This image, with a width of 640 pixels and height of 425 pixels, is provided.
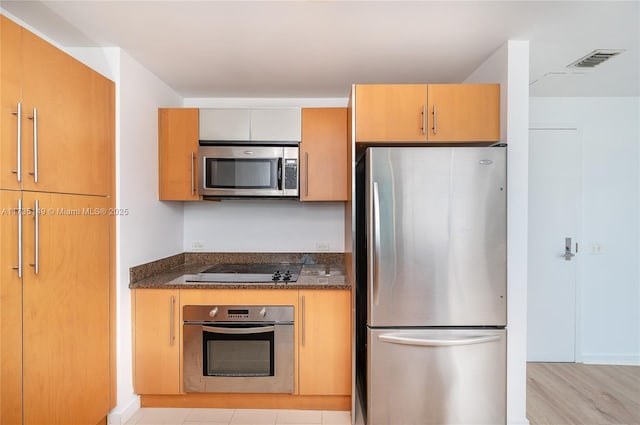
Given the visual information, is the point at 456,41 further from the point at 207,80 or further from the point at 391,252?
the point at 207,80

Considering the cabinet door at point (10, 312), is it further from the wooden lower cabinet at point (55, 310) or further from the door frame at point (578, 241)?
the door frame at point (578, 241)

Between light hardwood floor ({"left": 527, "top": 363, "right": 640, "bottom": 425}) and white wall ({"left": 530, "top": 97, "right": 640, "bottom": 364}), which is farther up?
white wall ({"left": 530, "top": 97, "right": 640, "bottom": 364})

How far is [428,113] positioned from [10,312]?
224 cm

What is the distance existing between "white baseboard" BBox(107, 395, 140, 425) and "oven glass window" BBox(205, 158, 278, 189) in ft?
4.96

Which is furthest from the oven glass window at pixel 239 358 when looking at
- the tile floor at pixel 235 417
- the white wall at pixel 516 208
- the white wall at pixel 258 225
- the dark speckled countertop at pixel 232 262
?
the white wall at pixel 516 208

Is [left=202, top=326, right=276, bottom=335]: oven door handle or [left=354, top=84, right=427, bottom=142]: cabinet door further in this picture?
[left=202, top=326, right=276, bottom=335]: oven door handle

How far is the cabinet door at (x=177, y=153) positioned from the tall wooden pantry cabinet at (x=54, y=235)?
1.72 ft

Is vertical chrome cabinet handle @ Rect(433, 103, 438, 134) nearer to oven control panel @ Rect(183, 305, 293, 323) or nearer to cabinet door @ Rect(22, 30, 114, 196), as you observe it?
oven control panel @ Rect(183, 305, 293, 323)

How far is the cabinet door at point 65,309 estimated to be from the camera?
148 centimetres

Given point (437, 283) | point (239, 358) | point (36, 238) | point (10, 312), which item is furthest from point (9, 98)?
point (437, 283)

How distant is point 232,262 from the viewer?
3.01 meters

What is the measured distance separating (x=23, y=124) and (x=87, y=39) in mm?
808

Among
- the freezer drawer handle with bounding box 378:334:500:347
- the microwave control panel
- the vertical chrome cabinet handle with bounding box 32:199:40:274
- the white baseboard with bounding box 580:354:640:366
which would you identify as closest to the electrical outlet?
the microwave control panel

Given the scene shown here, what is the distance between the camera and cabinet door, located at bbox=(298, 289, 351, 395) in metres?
2.18
